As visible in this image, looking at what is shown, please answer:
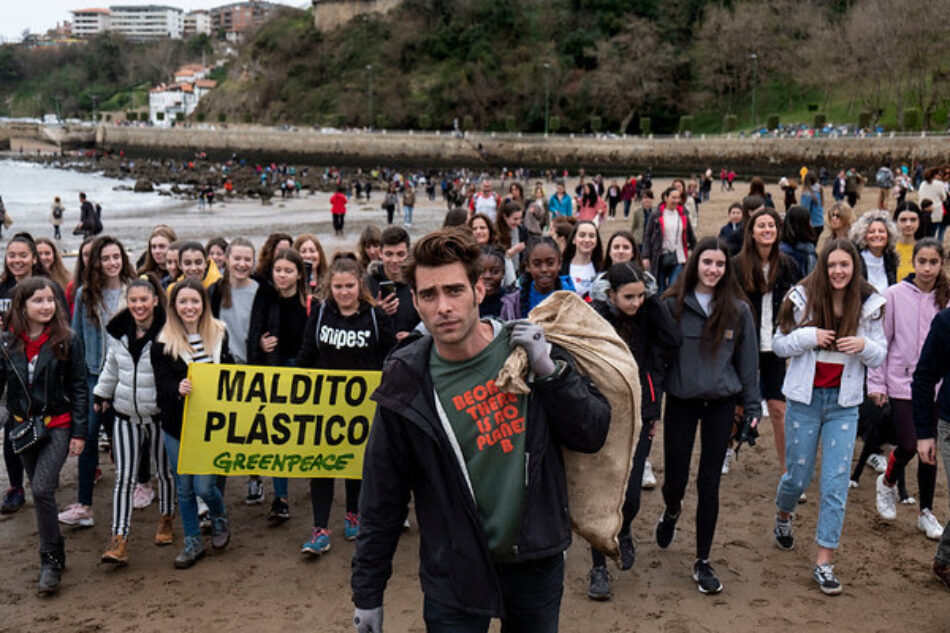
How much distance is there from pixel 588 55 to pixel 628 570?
80561 mm

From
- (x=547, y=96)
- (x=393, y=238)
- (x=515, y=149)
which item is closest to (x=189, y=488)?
(x=393, y=238)

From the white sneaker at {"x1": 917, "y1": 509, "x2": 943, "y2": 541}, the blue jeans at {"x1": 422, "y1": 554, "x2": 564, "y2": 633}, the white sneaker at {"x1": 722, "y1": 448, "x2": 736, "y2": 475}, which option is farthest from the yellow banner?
the white sneaker at {"x1": 917, "y1": 509, "x2": 943, "y2": 541}

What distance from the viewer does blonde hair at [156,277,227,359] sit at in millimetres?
5266

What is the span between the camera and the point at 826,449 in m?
4.94

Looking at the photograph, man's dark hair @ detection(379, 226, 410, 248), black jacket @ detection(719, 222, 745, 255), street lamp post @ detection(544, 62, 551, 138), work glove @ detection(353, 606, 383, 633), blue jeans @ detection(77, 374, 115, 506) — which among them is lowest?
blue jeans @ detection(77, 374, 115, 506)

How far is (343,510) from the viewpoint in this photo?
21.0 feet

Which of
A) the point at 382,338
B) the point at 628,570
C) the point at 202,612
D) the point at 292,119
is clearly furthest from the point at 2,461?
the point at 292,119

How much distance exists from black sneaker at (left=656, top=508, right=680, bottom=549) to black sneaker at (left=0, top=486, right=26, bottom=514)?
16.1 ft

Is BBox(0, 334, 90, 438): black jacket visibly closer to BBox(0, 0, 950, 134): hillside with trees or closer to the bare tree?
BBox(0, 0, 950, 134): hillside with trees

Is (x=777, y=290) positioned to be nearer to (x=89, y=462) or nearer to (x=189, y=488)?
(x=189, y=488)

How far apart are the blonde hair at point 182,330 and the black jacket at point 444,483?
3.00 m

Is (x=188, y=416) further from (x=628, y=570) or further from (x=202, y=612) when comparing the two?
(x=628, y=570)

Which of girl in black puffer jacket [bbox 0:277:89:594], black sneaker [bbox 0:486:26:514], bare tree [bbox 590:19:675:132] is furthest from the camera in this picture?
bare tree [bbox 590:19:675:132]

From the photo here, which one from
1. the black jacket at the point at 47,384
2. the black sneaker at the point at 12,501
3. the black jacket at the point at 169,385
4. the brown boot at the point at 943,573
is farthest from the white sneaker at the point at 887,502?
the black sneaker at the point at 12,501
